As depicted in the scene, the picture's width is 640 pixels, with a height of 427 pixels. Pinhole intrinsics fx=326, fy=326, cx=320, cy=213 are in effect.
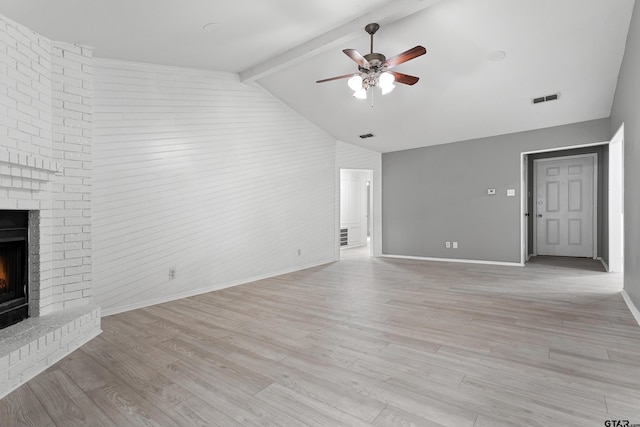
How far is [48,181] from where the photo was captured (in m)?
2.83

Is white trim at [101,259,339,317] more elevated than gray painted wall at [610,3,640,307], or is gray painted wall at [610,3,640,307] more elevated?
gray painted wall at [610,3,640,307]

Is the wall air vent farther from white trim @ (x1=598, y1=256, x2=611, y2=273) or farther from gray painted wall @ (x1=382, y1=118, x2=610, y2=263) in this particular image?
white trim @ (x1=598, y1=256, x2=611, y2=273)

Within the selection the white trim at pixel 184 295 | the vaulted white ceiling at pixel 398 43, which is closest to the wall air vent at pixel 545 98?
the vaulted white ceiling at pixel 398 43

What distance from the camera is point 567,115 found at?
212 inches

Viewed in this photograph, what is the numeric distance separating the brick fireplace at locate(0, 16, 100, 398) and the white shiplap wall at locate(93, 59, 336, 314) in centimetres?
37

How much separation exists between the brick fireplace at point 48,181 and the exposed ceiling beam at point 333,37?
2.07 metres

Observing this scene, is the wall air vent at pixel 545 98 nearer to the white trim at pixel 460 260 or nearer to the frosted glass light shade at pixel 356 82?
the white trim at pixel 460 260

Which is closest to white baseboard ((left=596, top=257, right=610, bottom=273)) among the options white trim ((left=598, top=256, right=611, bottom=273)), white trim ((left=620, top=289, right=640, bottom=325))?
white trim ((left=598, top=256, right=611, bottom=273))

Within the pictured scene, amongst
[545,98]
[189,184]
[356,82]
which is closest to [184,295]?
[189,184]

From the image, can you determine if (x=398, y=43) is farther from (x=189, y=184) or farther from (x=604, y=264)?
(x=604, y=264)

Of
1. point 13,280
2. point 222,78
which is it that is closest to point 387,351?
point 13,280

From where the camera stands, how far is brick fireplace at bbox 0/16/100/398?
8.03ft

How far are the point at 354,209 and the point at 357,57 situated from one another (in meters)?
6.49

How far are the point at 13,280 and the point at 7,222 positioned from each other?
488 millimetres
